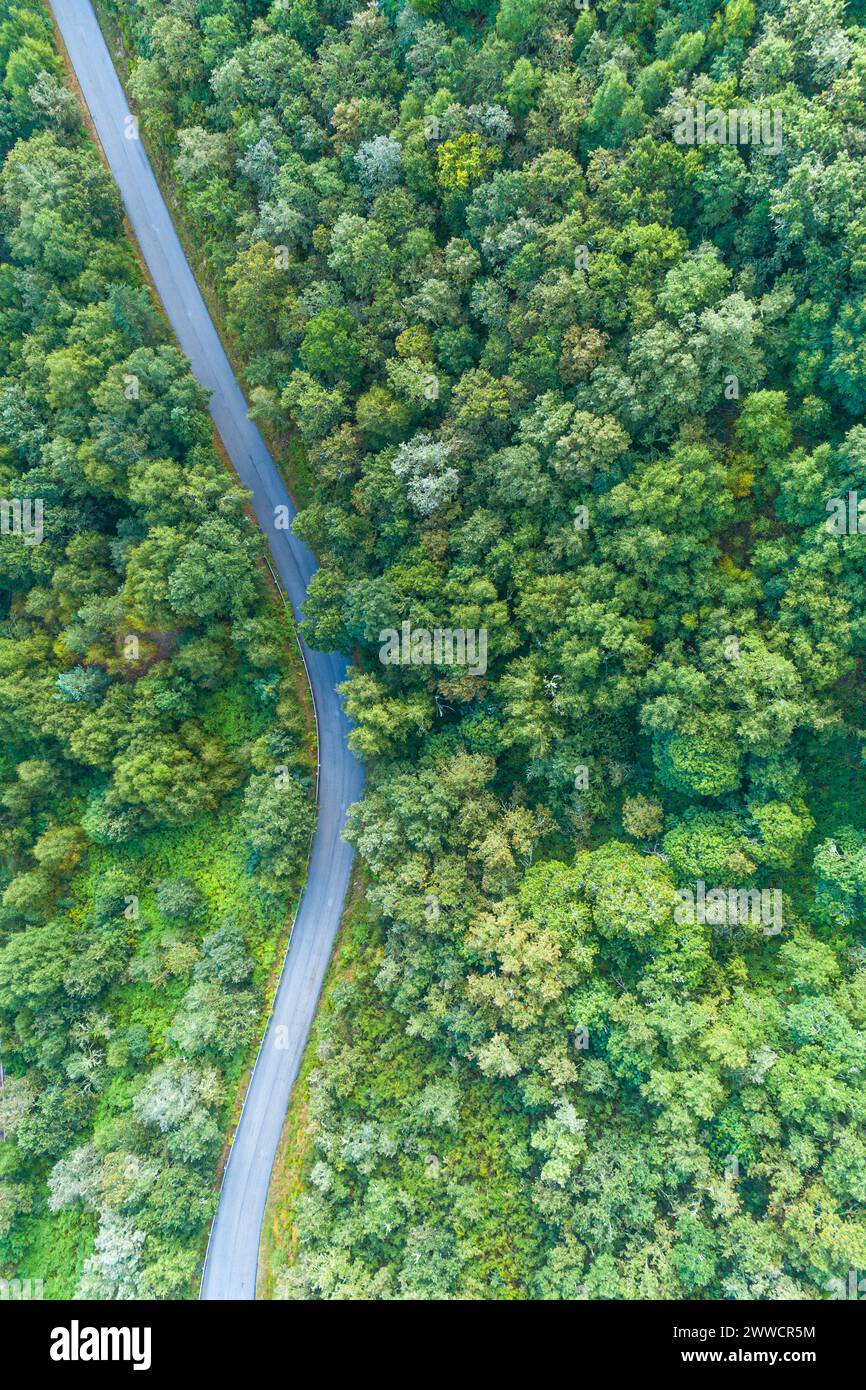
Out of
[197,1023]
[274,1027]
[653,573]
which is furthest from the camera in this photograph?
[274,1027]

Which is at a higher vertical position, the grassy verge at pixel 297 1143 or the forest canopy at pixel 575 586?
the forest canopy at pixel 575 586

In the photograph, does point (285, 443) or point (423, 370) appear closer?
point (423, 370)

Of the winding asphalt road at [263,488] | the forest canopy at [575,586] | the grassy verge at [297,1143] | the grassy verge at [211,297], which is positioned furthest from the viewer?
the grassy verge at [211,297]

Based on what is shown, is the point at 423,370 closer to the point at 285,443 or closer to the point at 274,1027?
the point at 285,443

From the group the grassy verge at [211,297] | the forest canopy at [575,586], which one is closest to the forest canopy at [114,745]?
the forest canopy at [575,586]

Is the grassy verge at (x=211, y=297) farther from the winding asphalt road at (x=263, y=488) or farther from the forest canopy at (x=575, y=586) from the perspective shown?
the forest canopy at (x=575, y=586)

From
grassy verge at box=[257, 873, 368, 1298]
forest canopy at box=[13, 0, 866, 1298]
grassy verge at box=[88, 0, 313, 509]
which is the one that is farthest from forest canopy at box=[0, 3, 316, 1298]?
grassy verge at box=[257, 873, 368, 1298]

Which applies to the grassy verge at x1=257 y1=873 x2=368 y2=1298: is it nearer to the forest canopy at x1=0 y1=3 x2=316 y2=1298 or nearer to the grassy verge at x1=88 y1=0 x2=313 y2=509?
the forest canopy at x1=0 y1=3 x2=316 y2=1298

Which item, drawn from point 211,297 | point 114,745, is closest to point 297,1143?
point 114,745

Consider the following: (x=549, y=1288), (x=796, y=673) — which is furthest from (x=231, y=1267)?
(x=796, y=673)
